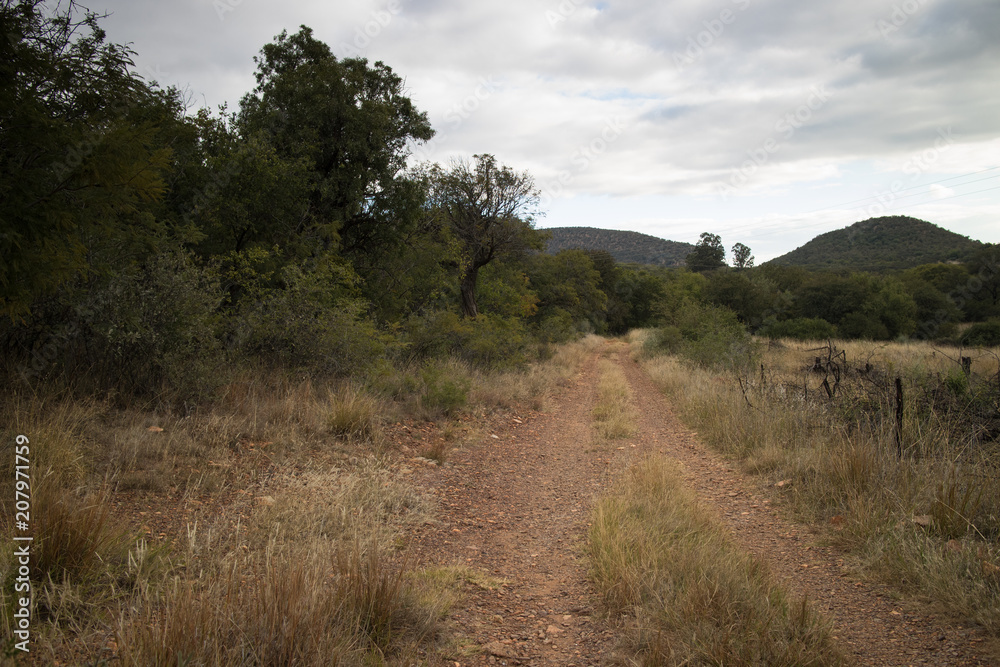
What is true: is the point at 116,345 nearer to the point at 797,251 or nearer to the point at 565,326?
the point at 565,326

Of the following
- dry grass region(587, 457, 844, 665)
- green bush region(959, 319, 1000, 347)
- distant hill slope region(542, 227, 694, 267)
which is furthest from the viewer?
distant hill slope region(542, 227, 694, 267)

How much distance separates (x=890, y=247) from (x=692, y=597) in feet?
295

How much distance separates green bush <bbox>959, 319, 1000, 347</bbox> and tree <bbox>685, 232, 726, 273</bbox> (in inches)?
2119

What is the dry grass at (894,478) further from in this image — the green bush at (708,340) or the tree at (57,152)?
the green bush at (708,340)

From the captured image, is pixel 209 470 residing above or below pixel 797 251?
below

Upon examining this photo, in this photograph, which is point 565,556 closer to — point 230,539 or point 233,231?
point 230,539

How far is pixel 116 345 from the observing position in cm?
596

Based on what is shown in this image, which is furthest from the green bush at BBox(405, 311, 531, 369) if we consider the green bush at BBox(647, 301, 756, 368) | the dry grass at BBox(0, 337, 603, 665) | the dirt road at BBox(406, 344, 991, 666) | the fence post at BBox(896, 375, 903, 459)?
the fence post at BBox(896, 375, 903, 459)

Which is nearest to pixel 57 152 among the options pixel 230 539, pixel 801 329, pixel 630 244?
pixel 230 539

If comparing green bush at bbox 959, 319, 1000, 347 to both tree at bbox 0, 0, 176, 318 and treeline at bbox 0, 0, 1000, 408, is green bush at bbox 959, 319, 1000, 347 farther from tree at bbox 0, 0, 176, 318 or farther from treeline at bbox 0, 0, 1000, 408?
tree at bbox 0, 0, 176, 318

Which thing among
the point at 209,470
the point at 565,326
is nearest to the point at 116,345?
the point at 209,470

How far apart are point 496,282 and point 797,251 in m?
93.9

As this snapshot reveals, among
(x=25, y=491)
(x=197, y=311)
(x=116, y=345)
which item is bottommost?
(x=25, y=491)

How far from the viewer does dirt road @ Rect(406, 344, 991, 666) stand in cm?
285
